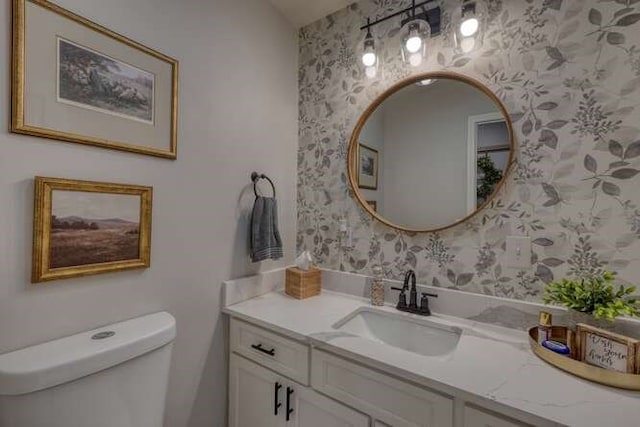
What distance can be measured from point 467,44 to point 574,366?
127 cm

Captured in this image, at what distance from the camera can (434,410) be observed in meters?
0.85

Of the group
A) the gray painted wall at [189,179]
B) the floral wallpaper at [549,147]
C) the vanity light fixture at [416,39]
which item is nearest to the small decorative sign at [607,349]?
the floral wallpaper at [549,147]

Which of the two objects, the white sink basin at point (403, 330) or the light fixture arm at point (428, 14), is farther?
the light fixture arm at point (428, 14)

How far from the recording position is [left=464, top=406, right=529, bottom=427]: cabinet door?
75 cm

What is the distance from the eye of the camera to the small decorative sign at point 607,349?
0.82 meters

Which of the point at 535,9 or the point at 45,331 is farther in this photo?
the point at 535,9

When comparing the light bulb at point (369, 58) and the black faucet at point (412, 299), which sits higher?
the light bulb at point (369, 58)

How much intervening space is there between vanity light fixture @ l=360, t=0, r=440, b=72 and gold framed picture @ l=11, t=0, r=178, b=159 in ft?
3.36

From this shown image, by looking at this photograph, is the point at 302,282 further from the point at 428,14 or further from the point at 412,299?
the point at 428,14

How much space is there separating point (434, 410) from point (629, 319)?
0.75 m

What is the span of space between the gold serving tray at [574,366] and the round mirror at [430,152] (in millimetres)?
524

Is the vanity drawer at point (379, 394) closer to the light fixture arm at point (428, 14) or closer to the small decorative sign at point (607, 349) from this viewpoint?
the small decorative sign at point (607, 349)

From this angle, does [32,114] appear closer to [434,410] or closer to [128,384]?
[128,384]

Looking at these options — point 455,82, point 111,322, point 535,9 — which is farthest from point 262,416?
point 535,9
